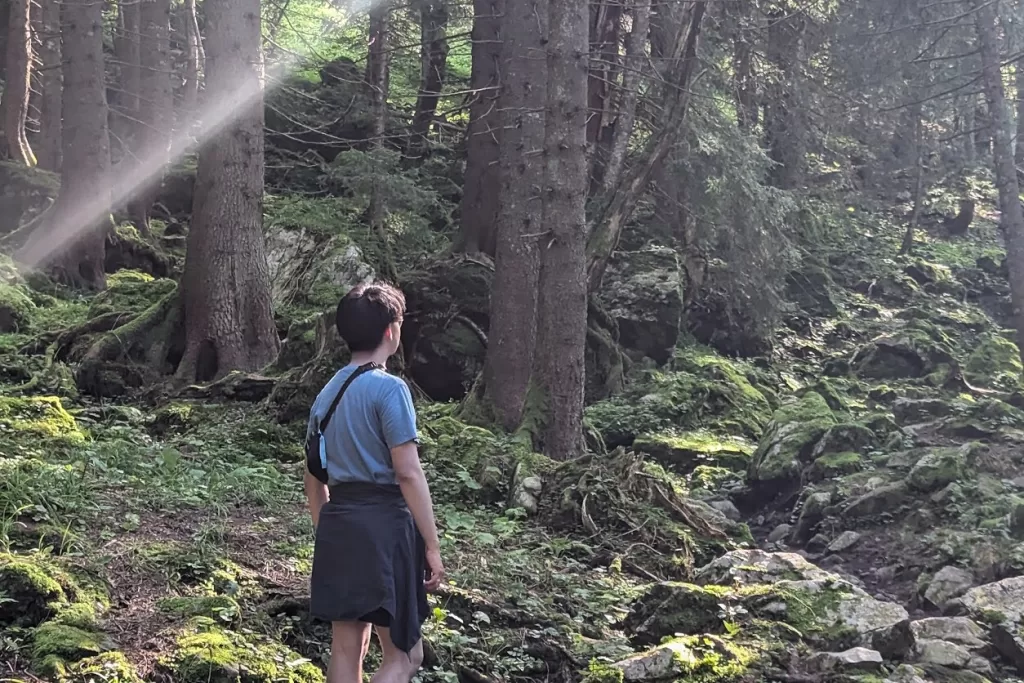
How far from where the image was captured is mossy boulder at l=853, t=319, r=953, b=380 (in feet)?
57.9

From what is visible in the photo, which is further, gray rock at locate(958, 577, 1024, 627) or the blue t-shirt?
gray rock at locate(958, 577, 1024, 627)

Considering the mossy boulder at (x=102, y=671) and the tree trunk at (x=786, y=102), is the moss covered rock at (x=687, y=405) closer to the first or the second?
the tree trunk at (x=786, y=102)

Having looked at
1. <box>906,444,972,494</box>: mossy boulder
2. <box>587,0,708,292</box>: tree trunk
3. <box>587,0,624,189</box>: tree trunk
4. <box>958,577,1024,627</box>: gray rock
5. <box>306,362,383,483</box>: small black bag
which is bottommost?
<box>958,577,1024,627</box>: gray rock

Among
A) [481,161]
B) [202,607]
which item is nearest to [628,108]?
[481,161]

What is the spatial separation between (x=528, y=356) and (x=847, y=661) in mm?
5569

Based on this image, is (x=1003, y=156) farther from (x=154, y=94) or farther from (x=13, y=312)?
(x=154, y=94)

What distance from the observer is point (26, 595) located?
404cm

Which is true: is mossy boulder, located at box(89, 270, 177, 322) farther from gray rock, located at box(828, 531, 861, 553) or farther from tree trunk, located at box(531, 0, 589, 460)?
gray rock, located at box(828, 531, 861, 553)

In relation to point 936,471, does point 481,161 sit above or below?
above

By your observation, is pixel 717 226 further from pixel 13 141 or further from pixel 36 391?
pixel 13 141

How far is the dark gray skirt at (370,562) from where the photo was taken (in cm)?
333

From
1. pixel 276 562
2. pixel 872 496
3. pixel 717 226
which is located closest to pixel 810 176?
pixel 717 226

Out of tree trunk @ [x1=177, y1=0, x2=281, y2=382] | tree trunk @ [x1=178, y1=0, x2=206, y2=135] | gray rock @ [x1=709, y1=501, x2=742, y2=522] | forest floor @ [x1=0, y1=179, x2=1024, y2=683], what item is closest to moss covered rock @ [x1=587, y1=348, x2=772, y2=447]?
forest floor @ [x1=0, y1=179, x2=1024, y2=683]

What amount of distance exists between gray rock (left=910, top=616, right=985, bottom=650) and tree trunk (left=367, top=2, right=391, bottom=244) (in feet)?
29.7
